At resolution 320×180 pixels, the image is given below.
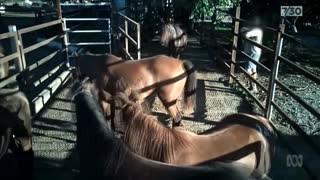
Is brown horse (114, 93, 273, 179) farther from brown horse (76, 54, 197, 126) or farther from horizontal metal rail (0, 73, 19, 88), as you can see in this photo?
horizontal metal rail (0, 73, 19, 88)

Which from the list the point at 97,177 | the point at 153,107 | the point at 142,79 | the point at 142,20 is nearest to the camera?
the point at 97,177

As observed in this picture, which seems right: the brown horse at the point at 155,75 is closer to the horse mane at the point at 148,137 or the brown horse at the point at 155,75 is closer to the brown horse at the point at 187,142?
the brown horse at the point at 187,142

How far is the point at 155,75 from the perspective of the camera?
4.64 meters

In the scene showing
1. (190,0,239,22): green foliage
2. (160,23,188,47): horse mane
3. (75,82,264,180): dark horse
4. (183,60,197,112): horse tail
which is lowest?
(183,60,197,112): horse tail

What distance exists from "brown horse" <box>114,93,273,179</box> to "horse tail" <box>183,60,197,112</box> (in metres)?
1.96

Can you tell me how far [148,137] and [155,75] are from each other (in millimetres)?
2320

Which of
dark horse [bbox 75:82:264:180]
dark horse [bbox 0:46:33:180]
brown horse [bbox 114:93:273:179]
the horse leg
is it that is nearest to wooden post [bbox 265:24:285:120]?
the horse leg

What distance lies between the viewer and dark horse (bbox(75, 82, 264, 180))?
1.09 metres

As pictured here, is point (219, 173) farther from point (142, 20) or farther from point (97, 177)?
point (142, 20)

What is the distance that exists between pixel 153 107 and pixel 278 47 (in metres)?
2.15

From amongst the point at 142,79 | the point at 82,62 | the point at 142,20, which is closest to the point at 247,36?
the point at 142,79

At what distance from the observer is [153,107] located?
5.58 m

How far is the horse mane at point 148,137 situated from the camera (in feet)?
7.72

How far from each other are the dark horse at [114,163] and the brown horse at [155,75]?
9.04 feet
